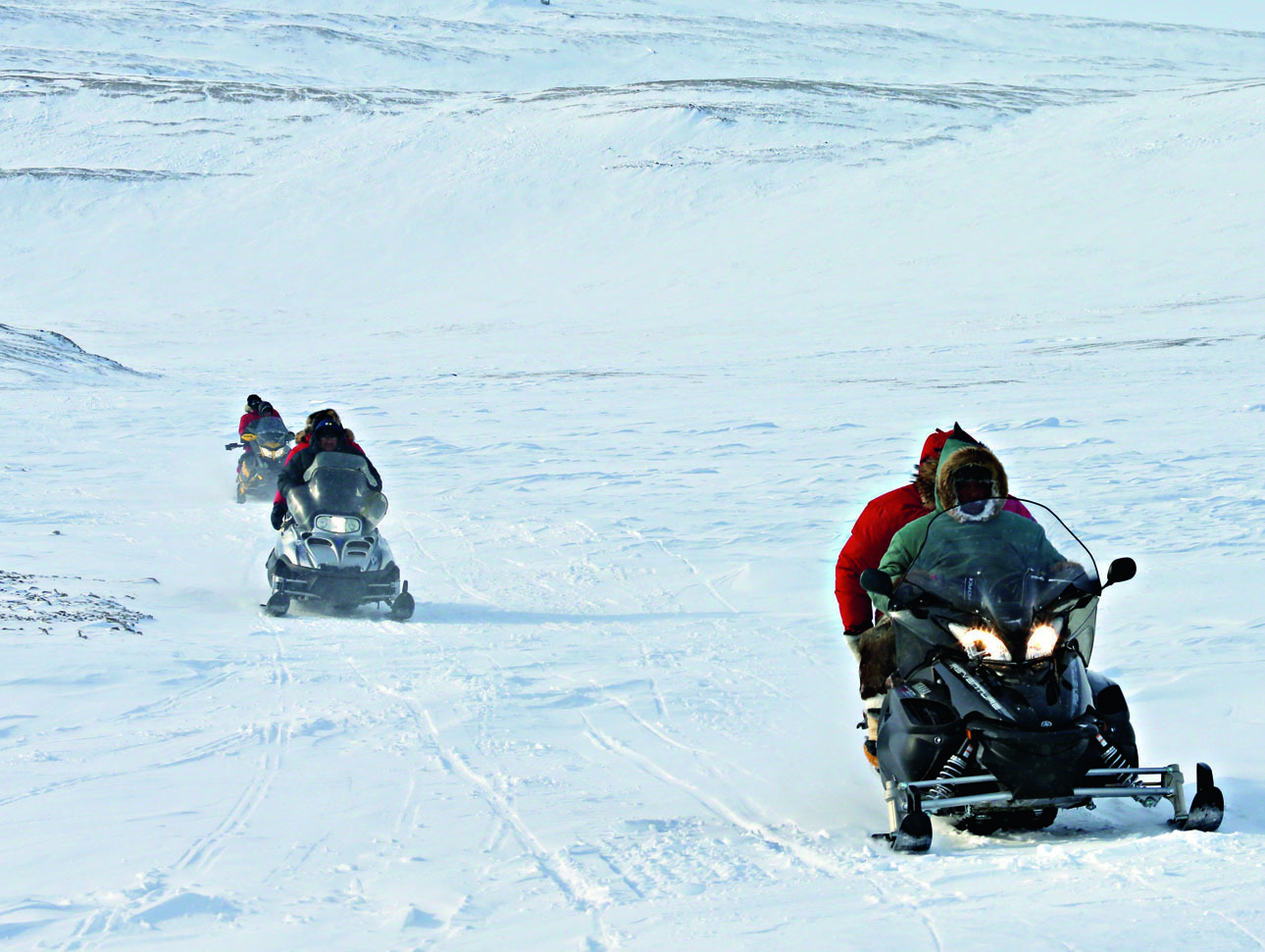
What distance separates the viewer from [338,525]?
1020 cm

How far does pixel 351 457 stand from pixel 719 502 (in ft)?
17.4

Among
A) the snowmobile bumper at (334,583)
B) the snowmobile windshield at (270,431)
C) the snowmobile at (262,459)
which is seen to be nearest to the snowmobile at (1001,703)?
the snowmobile bumper at (334,583)

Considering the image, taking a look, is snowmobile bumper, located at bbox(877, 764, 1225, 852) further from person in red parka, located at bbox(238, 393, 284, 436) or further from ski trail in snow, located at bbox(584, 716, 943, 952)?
person in red parka, located at bbox(238, 393, 284, 436)

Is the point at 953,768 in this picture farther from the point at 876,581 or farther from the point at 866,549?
the point at 866,549

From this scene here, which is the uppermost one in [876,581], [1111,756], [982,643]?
[876,581]

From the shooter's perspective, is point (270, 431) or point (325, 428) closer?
point (325, 428)

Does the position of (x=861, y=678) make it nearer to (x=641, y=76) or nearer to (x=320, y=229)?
(x=320, y=229)

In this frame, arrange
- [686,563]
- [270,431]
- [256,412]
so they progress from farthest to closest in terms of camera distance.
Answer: [256,412] → [270,431] → [686,563]

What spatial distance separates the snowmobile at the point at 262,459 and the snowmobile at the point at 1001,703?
1261 centimetres

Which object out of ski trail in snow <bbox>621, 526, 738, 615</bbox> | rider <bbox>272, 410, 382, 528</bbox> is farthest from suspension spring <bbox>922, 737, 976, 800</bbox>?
rider <bbox>272, 410, 382, 528</bbox>

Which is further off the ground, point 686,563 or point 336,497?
point 336,497

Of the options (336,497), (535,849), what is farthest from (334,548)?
(535,849)

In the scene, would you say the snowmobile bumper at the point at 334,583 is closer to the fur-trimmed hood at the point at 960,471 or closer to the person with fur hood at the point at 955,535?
the person with fur hood at the point at 955,535

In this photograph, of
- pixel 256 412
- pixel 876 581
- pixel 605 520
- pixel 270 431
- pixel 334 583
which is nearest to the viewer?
pixel 876 581
